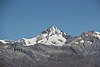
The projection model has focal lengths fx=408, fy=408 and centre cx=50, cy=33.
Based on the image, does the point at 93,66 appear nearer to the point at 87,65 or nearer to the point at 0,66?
the point at 87,65

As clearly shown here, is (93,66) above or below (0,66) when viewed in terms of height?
above

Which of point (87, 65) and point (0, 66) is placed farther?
point (87, 65)

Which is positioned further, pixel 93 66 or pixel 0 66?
pixel 93 66

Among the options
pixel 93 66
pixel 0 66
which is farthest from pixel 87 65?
pixel 0 66

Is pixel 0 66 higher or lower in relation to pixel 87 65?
lower
